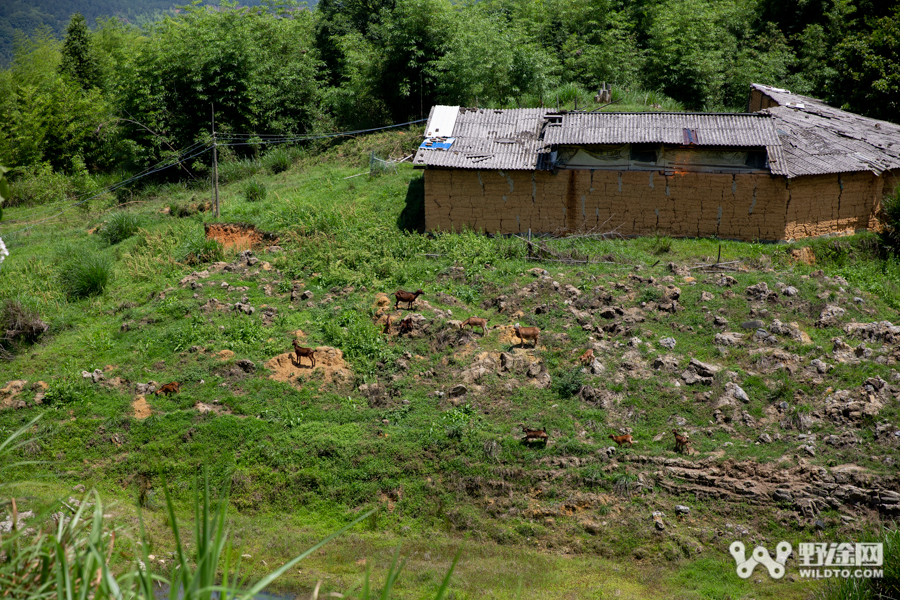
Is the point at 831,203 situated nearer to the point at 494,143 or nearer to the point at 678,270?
the point at 678,270

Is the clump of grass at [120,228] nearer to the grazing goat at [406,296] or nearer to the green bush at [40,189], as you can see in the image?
the green bush at [40,189]

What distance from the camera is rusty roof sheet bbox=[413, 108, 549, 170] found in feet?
54.2

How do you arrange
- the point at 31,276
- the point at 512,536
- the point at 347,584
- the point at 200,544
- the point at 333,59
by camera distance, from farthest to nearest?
1. the point at 333,59
2. the point at 31,276
3. the point at 512,536
4. the point at 347,584
5. the point at 200,544

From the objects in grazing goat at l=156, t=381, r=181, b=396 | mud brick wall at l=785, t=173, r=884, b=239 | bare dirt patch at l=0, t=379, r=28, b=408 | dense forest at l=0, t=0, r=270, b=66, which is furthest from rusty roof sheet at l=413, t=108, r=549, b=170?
dense forest at l=0, t=0, r=270, b=66

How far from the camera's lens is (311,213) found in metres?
17.8

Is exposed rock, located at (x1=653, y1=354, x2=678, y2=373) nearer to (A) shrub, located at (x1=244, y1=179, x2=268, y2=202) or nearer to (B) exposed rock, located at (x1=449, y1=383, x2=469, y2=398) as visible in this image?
(B) exposed rock, located at (x1=449, y1=383, x2=469, y2=398)

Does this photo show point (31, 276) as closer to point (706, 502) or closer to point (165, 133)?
point (165, 133)

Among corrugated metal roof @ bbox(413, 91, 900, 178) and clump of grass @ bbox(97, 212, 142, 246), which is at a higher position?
corrugated metal roof @ bbox(413, 91, 900, 178)

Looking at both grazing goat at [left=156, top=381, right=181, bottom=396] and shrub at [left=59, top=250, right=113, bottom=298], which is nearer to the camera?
grazing goat at [left=156, top=381, right=181, bottom=396]

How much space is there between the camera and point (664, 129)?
16250 mm

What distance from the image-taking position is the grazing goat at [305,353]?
38.7ft

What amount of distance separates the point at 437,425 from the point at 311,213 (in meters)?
9.01

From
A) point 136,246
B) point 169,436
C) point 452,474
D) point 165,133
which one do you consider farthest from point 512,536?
point 165,133

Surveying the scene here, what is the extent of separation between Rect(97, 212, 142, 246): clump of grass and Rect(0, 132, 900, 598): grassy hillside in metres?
3.80
